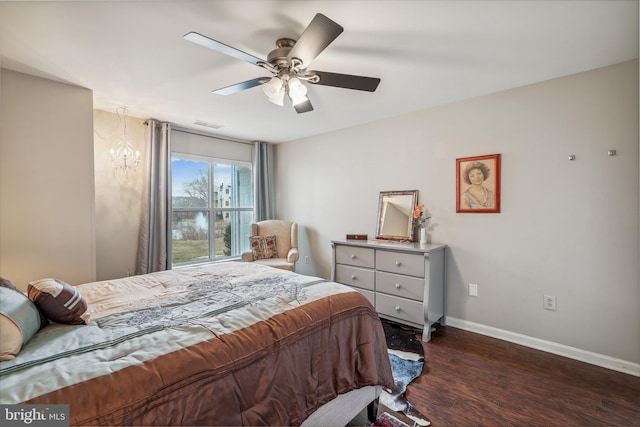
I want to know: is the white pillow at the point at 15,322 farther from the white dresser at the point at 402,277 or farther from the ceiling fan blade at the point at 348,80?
the white dresser at the point at 402,277

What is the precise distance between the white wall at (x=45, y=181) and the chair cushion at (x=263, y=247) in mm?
1959

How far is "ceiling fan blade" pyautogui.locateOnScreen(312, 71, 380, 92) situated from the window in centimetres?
301

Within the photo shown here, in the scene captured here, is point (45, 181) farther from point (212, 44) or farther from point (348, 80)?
point (348, 80)

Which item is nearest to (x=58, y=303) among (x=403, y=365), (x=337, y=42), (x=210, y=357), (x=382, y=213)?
(x=210, y=357)

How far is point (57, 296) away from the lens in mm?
1312

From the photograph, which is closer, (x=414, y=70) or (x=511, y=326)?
(x=414, y=70)

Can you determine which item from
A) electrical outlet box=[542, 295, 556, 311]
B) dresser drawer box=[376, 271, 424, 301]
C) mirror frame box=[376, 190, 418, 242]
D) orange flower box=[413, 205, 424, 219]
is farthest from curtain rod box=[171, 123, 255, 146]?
electrical outlet box=[542, 295, 556, 311]

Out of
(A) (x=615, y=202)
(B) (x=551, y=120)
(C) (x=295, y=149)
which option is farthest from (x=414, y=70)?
(C) (x=295, y=149)

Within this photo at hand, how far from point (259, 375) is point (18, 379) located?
0.76m

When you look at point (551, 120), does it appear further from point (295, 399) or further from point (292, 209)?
point (292, 209)

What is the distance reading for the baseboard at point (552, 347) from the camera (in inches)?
88.4

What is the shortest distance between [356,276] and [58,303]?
8.83 ft

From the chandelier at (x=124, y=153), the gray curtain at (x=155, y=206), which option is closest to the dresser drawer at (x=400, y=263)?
the gray curtain at (x=155, y=206)

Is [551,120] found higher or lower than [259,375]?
higher
